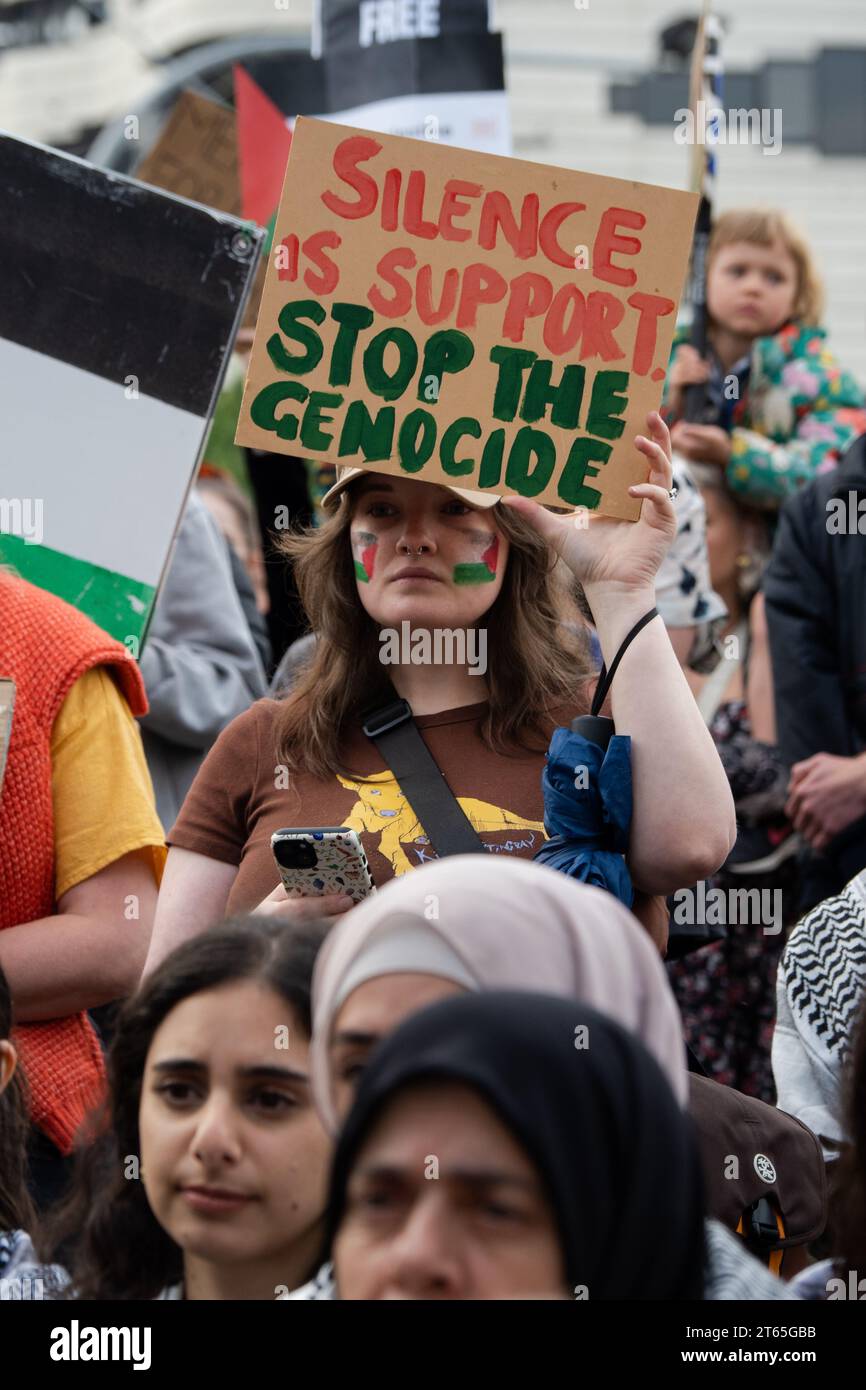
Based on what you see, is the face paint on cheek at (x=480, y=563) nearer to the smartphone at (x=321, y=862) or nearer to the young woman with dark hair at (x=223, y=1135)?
the smartphone at (x=321, y=862)

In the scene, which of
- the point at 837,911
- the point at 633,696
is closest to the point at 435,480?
the point at 633,696

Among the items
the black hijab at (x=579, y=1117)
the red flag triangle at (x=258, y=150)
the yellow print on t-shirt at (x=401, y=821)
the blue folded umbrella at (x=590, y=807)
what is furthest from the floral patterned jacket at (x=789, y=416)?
the black hijab at (x=579, y=1117)

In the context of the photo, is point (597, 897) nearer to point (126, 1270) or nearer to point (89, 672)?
point (126, 1270)

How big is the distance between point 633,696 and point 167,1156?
3.37 feet

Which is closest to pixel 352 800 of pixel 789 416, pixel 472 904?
pixel 472 904

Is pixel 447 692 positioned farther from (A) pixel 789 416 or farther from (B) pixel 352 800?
(A) pixel 789 416

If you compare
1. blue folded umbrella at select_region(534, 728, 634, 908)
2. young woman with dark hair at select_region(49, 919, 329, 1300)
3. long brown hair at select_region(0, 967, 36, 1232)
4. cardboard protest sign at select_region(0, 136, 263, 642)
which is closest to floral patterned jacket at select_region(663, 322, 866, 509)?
cardboard protest sign at select_region(0, 136, 263, 642)

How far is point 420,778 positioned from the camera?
10.6ft

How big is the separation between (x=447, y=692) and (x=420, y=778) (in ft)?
0.72

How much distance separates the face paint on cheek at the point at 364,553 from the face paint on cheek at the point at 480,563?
0.14m

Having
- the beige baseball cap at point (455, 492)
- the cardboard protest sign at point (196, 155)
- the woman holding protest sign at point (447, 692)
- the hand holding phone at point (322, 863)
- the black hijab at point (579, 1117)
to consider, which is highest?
the cardboard protest sign at point (196, 155)

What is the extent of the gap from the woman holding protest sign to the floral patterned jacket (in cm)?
189

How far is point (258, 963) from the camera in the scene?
2482mm

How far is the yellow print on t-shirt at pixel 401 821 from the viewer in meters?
3.12
